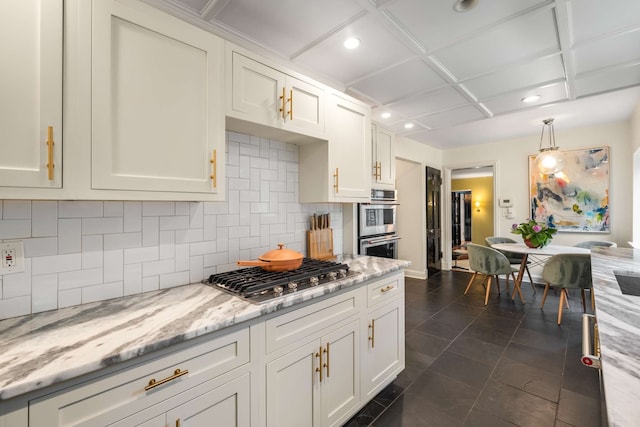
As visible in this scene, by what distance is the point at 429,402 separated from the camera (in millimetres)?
1942

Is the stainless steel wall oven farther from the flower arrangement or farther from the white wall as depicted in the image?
the white wall

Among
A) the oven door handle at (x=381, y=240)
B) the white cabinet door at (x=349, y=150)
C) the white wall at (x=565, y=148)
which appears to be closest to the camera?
the white cabinet door at (x=349, y=150)

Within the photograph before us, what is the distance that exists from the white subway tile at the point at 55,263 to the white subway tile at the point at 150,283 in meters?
0.29

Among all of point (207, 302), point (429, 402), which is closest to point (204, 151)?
point (207, 302)

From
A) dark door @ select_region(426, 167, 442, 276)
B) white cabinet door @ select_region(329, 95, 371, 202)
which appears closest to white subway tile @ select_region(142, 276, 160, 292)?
white cabinet door @ select_region(329, 95, 371, 202)

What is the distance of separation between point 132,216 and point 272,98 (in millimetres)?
1022

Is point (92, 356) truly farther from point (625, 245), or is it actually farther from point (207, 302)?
point (625, 245)

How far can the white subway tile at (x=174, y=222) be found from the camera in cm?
156

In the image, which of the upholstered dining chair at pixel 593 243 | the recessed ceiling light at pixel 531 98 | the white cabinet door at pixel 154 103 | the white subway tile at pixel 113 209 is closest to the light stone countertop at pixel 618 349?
the white cabinet door at pixel 154 103

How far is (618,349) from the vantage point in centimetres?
77

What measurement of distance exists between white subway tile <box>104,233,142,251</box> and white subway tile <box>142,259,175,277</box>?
0.39ft

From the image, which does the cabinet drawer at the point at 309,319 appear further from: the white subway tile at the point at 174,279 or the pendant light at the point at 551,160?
the pendant light at the point at 551,160

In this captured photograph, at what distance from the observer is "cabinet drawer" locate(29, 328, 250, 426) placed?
788 mm

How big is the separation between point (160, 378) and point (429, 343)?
254cm
